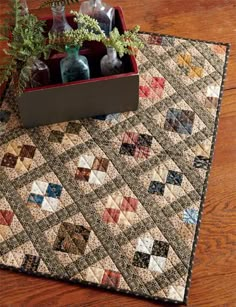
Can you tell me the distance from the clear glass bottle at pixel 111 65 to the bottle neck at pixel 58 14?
129 mm

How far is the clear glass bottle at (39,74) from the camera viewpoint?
46.9 inches

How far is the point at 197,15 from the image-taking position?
4.87 feet

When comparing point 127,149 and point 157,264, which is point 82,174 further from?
point 157,264

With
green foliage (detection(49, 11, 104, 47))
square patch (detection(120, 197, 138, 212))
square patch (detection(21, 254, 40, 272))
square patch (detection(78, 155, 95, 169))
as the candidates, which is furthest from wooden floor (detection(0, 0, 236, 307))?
green foliage (detection(49, 11, 104, 47))

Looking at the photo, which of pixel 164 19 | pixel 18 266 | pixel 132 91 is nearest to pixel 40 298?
pixel 18 266

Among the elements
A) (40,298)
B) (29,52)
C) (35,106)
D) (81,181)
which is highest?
(29,52)

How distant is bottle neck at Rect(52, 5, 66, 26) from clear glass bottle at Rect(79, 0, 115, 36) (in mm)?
54

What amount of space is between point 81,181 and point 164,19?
0.53m

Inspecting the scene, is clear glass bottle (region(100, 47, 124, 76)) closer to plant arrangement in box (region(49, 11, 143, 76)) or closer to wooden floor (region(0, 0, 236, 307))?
plant arrangement in box (region(49, 11, 143, 76))

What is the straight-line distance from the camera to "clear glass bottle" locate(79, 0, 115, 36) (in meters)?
1.25

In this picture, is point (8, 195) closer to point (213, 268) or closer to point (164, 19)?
point (213, 268)

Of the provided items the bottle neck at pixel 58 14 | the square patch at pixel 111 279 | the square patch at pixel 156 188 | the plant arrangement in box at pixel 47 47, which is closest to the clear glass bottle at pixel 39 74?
the plant arrangement in box at pixel 47 47

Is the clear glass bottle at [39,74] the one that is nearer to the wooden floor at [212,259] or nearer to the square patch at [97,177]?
the square patch at [97,177]

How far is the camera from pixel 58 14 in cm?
123
